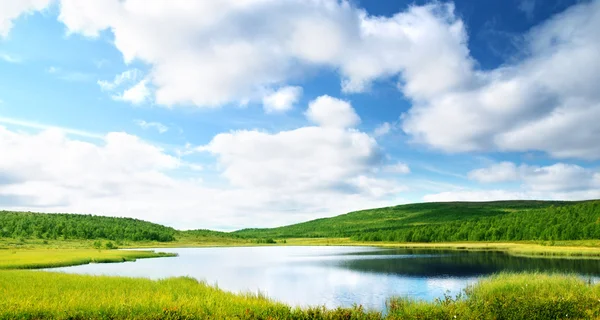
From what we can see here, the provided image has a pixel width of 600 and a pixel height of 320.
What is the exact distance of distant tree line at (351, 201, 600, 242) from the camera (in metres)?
133

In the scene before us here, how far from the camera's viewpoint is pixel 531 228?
153 metres

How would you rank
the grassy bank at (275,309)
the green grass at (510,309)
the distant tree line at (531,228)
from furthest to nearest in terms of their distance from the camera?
the distant tree line at (531,228)
the green grass at (510,309)
the grassy bank at (275,309)

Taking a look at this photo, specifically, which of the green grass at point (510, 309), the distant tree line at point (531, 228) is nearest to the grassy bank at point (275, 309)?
the green grass at point (510, 309)

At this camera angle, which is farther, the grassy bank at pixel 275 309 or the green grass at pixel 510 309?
the green grass at pixel 510 309

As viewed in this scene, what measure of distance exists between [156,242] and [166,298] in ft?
559

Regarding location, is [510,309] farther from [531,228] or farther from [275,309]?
[531,228]

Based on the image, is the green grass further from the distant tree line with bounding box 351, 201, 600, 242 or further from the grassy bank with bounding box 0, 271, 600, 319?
the distant tree line with bounding box 351, 201, 600, 242

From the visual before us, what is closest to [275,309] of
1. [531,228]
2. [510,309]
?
[510,309]

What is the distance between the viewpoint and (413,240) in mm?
191750

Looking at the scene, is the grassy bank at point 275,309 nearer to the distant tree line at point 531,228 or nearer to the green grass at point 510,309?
the green grass at point 510,309

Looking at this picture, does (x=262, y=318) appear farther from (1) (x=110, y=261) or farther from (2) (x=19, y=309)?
(1) (x=110, y=261)

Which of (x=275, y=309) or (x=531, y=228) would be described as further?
(x=531, y=228)

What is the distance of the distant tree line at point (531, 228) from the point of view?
133125 millimetres

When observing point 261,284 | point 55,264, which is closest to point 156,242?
point 55,264
